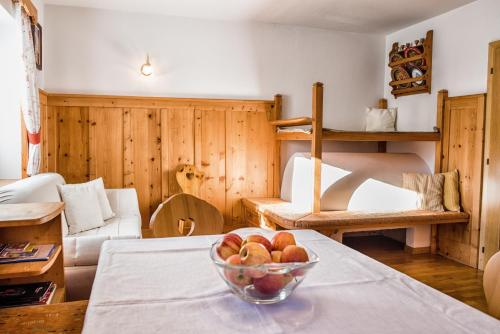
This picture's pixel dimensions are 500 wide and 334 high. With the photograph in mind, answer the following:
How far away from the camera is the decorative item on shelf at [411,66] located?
447 cm

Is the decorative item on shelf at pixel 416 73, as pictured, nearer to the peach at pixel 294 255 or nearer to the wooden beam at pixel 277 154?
the wooden beam at pixel 277 154

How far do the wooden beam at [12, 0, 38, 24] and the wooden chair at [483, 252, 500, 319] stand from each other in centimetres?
330

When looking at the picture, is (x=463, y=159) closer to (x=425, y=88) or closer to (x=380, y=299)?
(x=425, y=88)

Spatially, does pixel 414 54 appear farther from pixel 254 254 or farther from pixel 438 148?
pixel 254 254

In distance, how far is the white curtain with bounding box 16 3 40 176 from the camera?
3137 millimetres

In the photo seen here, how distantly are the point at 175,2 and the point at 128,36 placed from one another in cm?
66

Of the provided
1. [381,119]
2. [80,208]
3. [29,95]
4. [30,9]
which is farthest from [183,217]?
[381,119]

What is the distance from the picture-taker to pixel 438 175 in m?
4.21

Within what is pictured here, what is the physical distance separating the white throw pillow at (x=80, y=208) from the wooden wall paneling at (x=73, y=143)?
38.5 inches

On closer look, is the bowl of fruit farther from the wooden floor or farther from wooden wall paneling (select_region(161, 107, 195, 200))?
wooden wall paneling (select_region(161, 107, 195, 200))

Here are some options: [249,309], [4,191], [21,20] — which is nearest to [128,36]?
[21,20]

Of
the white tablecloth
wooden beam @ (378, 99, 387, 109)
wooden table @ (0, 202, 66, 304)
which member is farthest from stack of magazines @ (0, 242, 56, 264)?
wooden beam @ (378, 99, 387, 109)

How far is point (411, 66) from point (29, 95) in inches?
149

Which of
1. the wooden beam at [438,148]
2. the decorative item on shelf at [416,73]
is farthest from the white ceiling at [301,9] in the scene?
the wooden beam at [438,148]
